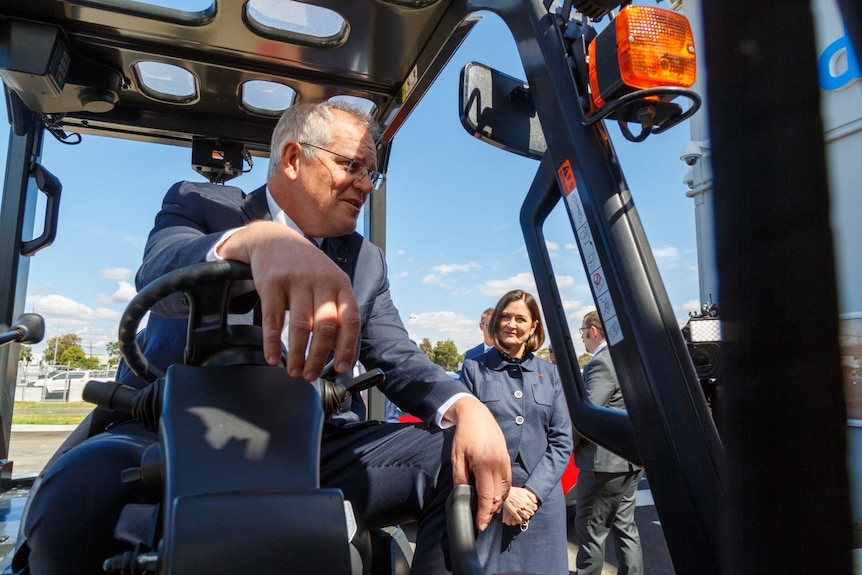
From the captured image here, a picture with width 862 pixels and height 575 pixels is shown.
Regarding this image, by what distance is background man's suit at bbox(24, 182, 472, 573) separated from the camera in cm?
111

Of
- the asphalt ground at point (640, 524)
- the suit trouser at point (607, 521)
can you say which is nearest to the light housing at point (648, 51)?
the asphalt ground at point (640, 524)

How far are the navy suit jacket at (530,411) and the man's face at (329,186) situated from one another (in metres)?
1.65

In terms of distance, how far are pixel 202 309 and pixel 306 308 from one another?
11.7 inches

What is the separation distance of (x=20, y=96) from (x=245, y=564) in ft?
6.35

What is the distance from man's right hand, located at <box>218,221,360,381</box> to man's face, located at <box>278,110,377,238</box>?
796mm

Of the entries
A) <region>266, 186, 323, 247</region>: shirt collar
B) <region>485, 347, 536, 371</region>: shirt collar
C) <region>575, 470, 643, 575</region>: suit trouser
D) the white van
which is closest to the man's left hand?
<region>266, 186, 323, 247</region>: shirt collar

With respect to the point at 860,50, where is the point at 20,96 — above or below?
above

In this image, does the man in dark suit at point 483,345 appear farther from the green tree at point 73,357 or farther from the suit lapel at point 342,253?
the green tree at point 73,357

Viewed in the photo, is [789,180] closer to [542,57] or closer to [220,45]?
[542,57]

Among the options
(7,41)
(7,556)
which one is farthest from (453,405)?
(7,41)

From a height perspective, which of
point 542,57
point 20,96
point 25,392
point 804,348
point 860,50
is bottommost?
point 25,392

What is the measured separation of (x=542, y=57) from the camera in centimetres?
116

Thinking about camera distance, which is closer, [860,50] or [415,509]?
[860,50]

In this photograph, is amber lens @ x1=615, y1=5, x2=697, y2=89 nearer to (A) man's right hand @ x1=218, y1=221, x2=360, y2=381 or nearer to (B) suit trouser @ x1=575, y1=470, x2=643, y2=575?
(A) man's right hand @ x1=218, y1=221, x2=360, y2=381
